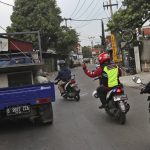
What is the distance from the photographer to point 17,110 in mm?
11195

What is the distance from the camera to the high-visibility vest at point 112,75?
37.4ft

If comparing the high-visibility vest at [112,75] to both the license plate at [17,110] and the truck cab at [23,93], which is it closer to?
the truck cab at [23,93]

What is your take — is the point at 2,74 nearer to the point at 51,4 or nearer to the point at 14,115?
the point at 14,115

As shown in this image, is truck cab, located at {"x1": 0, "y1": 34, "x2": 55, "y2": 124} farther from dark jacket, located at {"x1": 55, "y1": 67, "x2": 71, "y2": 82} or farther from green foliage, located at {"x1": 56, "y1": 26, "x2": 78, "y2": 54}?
green foliage, located at {"x1": 56, "y1": 26, "x2": 78, "y2": 54}

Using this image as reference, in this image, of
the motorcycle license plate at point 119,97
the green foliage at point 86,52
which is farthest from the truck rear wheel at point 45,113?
the green foliage at point 86,52

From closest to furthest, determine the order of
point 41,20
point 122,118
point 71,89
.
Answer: point 122,118
point 71,89
point 41,20

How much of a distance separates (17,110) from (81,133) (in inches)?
79.4

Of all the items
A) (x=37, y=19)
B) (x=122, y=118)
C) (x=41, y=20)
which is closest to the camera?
(x=122, y=118)

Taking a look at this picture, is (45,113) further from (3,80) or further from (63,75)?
(63,75)

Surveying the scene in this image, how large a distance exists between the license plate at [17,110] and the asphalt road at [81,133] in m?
0.45

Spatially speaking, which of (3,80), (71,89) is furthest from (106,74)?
(71,89)

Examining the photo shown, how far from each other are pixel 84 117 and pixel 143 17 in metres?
23.8

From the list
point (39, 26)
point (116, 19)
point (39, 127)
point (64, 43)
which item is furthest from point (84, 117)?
point (64, 43)

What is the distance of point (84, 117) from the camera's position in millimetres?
12672
